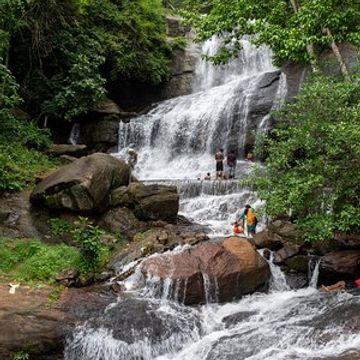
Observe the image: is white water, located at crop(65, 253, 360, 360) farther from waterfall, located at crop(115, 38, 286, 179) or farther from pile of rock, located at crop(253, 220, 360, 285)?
waterfall, located at crop(115, 38, 286, 179)

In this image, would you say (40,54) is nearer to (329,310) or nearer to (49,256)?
(49,256)

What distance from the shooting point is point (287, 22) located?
49.8 ft

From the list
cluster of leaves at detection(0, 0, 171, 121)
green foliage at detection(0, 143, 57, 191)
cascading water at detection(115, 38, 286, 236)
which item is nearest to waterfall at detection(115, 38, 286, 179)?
cascading water at detection(115, 38, 286, 236)

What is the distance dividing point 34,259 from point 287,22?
34.5 feet

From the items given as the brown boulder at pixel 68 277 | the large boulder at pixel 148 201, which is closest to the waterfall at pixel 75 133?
the large boulder at pixel 148 201

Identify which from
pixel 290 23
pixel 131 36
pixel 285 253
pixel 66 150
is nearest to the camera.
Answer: pixel 285 253

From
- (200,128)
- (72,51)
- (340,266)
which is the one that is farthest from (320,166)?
(72,51)

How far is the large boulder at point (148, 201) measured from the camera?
53.0ft

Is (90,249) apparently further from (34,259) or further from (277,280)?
(277,280)

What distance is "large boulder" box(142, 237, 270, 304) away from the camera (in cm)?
1109

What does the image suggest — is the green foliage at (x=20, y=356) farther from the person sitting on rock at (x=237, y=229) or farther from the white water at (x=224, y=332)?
the person sitting on rock at (x=237, y=229)

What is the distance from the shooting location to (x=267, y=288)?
12.0 m

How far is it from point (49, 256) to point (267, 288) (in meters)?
5.67

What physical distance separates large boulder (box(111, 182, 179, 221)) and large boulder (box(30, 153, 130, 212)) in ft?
1.59
